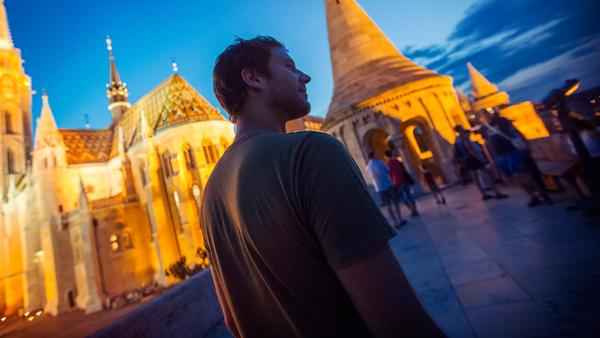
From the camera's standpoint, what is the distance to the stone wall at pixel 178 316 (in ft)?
8.12

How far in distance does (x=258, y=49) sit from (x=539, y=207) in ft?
18.3

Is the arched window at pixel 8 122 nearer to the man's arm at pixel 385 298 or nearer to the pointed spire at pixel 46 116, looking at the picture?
the pointed spire at pixel 46 116

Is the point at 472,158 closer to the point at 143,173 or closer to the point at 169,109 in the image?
the point at 169,109

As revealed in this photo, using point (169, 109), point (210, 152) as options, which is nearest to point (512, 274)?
point (210, 152)

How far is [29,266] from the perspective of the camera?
883 inches

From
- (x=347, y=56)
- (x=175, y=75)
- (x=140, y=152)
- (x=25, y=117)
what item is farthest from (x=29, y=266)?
(x=347, y=56)

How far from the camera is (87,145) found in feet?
96.0

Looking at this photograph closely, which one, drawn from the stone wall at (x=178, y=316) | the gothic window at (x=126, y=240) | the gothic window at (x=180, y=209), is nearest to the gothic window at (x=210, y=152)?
the gothic window at (x=180, y=209)

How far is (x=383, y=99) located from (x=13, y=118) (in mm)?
38146

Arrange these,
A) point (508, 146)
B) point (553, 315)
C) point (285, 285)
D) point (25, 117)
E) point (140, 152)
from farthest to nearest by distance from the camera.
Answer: point (25, 117) → point (140, 152) → point (508, 146) → point (553, 315) → point (285, 285)

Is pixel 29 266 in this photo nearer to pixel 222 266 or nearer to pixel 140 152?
pixel 140 152

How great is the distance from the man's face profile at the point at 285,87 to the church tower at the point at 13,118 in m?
38.3

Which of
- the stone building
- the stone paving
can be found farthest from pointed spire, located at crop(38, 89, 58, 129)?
the stone paving

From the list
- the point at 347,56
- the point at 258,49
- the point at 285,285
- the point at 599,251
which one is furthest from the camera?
the point at 347,56
